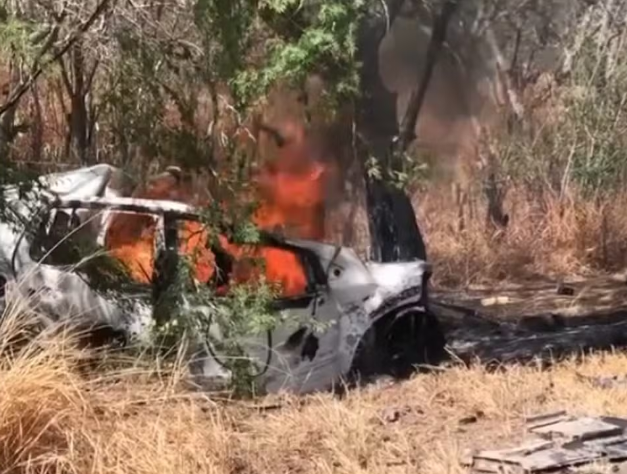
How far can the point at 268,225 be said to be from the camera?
389 inches

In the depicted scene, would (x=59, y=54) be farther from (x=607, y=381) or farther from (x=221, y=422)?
(x=607, y=381)

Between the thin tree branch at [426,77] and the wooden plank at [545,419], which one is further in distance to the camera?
the thin tree branch at [426,77]

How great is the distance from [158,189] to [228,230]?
2.72 feet

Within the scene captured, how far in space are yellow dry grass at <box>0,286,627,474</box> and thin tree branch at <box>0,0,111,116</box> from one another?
184cm

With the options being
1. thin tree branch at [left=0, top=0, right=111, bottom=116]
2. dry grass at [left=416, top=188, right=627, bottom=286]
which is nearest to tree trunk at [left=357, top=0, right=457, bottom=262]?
dry grass at [left=416, top=188, right=627, bottom=286]

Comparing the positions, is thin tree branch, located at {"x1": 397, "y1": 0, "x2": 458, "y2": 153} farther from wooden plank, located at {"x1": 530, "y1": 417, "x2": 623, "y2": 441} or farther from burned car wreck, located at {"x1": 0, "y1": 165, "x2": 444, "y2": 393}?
wooden plank, located at {"x1": 530, "y1": 417, "x2": 623, "y2": 441}

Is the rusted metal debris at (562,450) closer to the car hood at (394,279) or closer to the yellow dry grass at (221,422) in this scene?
the yellow dry grass at (221,422)

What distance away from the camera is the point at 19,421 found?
6.26 meters

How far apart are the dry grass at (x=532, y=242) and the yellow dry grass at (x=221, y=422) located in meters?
4.38

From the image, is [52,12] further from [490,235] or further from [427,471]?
[490,235]

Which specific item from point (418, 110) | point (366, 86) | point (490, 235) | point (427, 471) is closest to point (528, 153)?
point (490, 235)

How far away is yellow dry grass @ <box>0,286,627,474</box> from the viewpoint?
20.8ft

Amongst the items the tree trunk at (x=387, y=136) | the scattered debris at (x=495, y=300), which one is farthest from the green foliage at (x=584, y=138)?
the tree trunk at (x=387, y=136)

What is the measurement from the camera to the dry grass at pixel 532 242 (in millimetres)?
13219
